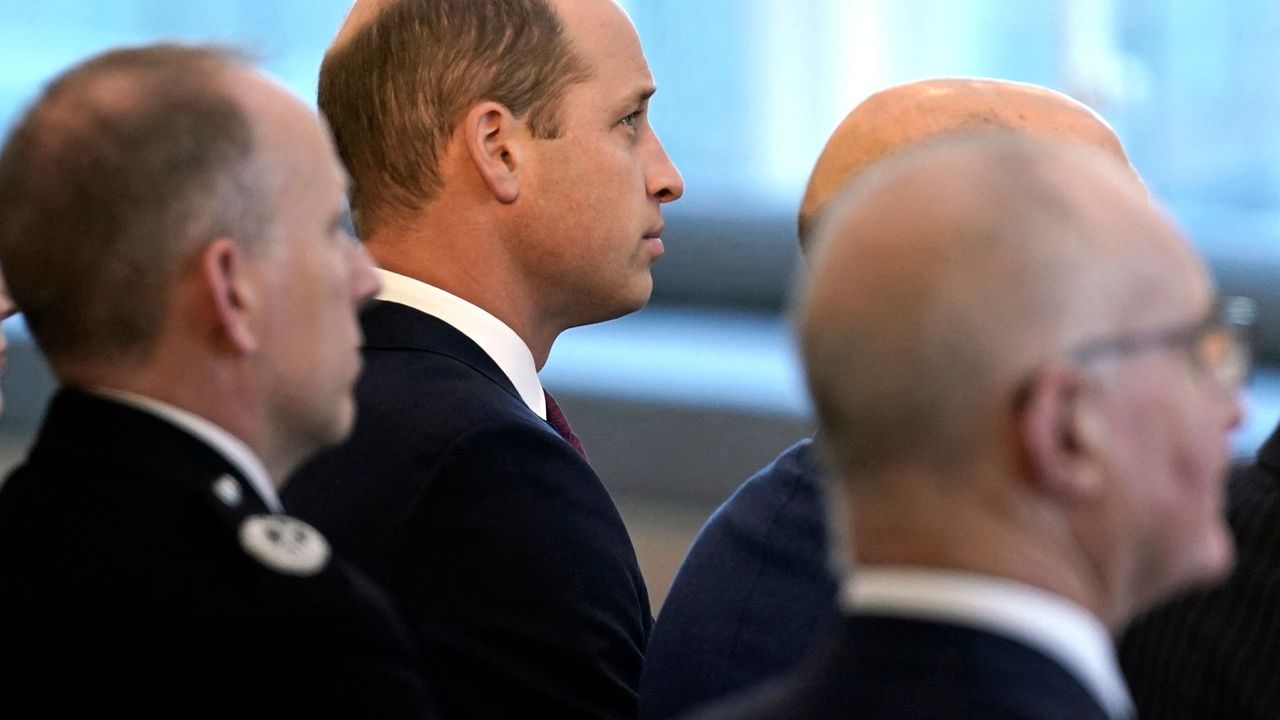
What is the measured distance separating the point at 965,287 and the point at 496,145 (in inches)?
45.3

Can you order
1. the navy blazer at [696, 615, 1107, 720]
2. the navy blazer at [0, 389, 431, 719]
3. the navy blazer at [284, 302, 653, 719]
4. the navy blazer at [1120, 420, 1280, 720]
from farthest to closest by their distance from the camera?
the navy blazer at [284, 302, 653, 719] → the navy blazer at [1120, 420, 1280, 720] → the navy blazer at [0, 389, 431, 719] → the navy blazer at [696, 615, 1107, 720]

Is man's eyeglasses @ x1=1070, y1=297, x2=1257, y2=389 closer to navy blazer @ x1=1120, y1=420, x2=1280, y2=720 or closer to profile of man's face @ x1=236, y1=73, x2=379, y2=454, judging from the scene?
navy blazer @ x1=1120, y1=420, x2=1280, y2=720

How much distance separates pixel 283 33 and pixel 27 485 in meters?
4.36

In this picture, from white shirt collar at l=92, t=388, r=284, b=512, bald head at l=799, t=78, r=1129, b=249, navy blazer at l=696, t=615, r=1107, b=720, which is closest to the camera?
navy blazer at l=696, t=615, r=1107, b=720

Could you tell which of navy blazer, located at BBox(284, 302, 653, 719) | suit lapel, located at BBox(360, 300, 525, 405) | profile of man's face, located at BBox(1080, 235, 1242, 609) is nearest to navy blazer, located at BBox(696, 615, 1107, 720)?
profile of man's face, located at BBox(1080, 235, 1242, 609)

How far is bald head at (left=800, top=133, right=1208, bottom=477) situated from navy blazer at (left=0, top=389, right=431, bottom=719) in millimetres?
377

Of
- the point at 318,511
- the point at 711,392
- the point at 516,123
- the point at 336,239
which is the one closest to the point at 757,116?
the point at 711,392

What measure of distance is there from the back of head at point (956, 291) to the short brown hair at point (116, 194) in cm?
45

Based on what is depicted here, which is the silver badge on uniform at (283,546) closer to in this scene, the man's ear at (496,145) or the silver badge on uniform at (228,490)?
the silver badge on uniform at (228,490)

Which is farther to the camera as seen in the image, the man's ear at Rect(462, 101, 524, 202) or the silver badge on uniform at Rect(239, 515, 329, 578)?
the man's ear at Rect(462, 101, 524, 202)

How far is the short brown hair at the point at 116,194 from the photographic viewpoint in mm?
1285

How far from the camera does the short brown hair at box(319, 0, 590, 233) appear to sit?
2.12 metres

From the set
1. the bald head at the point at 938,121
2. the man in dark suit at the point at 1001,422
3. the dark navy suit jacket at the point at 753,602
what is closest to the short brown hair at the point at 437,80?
the bald head at the point at 938,121

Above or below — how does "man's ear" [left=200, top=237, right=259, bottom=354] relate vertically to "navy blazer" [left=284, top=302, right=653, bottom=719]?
above
